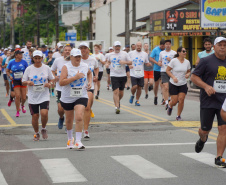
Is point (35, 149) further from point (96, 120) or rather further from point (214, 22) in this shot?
point (214, 22)

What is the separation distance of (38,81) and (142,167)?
3943 mm

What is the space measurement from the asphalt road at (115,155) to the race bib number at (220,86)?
1.07 meters

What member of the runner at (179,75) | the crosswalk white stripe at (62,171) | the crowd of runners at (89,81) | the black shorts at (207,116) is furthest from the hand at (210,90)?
the runner at (179,75)

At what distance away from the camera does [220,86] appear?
29.2ft

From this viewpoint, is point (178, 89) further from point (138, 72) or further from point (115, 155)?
point (115, 155)

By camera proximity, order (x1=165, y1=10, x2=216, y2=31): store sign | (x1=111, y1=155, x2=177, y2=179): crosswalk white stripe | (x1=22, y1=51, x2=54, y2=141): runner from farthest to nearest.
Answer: (x1=165, y1=10, x2=216, y2=31): store sign
(x1=22, y1=51, x2=54, y2=141): runner
(x1=111, y1=155, x2=177, y2=179): crosswalk white stripe

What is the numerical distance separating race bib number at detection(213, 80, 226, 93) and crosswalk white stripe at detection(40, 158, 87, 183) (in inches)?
91.1

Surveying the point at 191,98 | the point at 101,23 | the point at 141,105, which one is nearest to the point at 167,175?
the point at 141,105

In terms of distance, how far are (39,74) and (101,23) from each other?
64079mm

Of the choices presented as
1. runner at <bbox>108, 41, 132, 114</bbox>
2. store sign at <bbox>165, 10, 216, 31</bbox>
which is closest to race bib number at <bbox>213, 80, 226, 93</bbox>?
runner at <bbox>108, 41, 132, 114</bbox>

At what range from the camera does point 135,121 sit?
1480cm

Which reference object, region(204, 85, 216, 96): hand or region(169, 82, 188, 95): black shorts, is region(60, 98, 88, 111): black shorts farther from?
region(169, 82, 188, 95): black shorts

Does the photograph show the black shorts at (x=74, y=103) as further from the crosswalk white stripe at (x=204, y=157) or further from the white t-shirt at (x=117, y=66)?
the white t-shirt at (x=117, y=66)

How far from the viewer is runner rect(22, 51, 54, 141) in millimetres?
11766
